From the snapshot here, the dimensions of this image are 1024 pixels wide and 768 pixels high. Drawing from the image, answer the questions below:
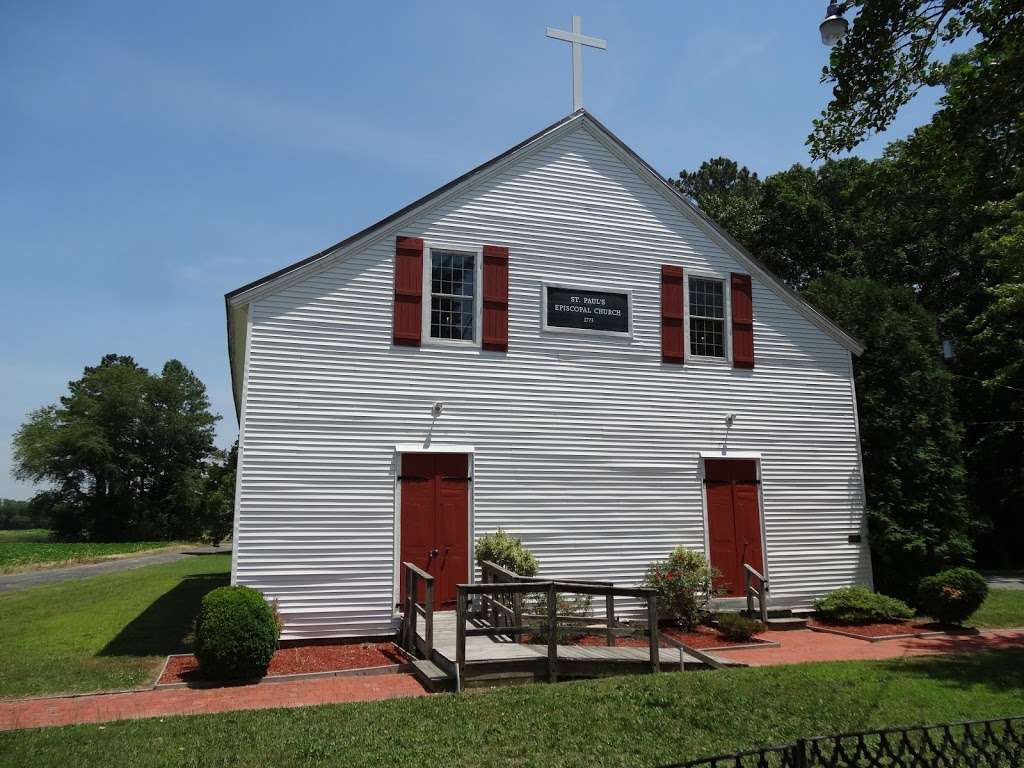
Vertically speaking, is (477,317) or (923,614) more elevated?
(477,317)

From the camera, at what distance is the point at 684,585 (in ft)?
41.7

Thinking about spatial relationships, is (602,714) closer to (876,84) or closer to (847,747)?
(847,747)

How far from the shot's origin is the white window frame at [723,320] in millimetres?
14797

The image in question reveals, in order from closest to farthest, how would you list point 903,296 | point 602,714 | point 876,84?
1. point 602,714
2. point 876,84
3. point 903,296

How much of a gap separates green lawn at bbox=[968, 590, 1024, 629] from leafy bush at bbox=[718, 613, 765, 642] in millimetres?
4474

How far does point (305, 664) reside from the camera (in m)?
10.2

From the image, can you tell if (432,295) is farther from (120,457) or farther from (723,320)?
(120,457)

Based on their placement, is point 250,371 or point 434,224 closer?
point 250,371

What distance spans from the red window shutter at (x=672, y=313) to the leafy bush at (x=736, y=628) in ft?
16.2

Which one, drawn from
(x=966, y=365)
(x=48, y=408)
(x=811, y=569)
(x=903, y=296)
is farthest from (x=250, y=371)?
(x=48, y=408)

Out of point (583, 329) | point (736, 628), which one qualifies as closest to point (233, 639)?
point (736, 628)

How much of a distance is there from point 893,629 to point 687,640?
386 cm

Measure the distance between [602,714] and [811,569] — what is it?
9114 mm

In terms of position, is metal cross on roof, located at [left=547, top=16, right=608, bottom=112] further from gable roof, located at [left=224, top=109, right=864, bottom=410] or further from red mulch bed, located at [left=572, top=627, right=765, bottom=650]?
red mulch bed, located at [left=572, top=627, right=765, bottom=650]
